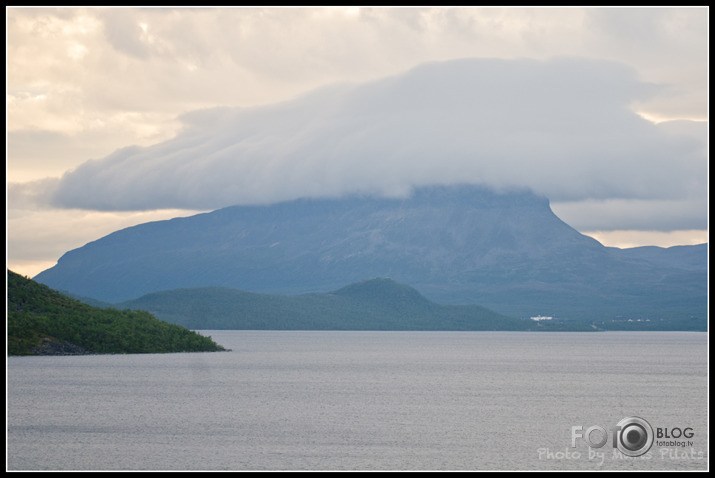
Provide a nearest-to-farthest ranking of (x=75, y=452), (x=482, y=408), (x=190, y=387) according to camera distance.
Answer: (x=75, y=452)
(x=482, y=408)
(x=190, y=387)

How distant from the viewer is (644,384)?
139375 millimetres

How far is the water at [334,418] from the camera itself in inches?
2569

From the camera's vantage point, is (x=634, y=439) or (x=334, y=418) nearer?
(x=634, y=439)

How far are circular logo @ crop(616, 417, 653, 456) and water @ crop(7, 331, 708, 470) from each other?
107cm

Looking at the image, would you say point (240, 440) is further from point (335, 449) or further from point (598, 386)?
point (598, 386)

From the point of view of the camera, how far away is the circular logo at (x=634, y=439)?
68.1 m

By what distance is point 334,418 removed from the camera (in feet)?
294

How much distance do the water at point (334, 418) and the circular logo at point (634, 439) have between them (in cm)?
107

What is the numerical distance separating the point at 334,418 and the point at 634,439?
2931cm

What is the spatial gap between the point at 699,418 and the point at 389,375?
235 ft

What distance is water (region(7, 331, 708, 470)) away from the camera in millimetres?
65250

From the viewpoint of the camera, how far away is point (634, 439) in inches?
2849

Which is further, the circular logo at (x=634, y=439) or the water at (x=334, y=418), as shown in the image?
the circular logo at (x=634, y=439)

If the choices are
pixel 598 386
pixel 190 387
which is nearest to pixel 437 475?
pixel 190 387
